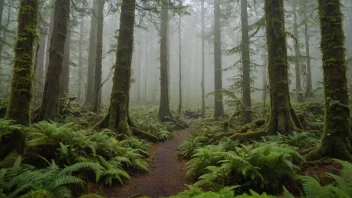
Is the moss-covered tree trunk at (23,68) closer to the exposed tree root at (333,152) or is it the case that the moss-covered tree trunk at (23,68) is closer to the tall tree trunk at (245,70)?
the exposed tree root at (333,152)

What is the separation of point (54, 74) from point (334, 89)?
1046cm

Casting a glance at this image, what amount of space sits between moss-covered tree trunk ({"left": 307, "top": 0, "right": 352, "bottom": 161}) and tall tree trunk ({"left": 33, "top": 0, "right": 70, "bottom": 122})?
9.86m

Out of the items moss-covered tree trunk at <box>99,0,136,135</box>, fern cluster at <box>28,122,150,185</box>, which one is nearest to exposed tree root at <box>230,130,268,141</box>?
fern cluster at <box>28,122,150,185</box>

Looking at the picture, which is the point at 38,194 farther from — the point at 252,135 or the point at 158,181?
the point at 252,135

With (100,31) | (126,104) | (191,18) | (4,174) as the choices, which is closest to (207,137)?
(126,104)

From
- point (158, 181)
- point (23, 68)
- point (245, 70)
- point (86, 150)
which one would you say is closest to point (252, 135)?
point (158, 181)

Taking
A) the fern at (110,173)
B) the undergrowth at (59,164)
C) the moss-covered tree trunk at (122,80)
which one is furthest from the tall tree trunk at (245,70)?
the fern at (110,173)

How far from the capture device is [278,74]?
8.02 meters

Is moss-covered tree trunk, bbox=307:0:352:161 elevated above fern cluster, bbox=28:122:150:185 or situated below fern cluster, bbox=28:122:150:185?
above

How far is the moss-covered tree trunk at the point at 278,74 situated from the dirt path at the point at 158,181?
147 inches

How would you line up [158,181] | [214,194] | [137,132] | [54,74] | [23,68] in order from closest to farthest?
[214,194] → [23,68] → [158,181] → [54,74] → [137,132]

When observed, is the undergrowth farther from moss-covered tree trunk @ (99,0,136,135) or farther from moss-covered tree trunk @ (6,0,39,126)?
moss-covered tree trunk @ (99,0,136,135)

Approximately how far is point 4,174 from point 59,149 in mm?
1350

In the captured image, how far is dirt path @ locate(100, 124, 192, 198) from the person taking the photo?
4.98m
